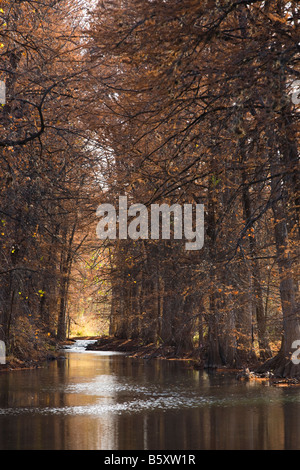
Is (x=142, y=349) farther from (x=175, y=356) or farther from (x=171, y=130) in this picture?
(x=171, y=130)

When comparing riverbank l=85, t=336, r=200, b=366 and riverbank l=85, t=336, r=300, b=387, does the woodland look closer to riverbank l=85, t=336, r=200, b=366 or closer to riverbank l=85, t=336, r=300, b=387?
riverbank l=85, t=336, r=300, b=387

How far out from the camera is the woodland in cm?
1027

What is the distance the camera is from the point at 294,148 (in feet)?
41.1

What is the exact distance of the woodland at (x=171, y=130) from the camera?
10.3 metres

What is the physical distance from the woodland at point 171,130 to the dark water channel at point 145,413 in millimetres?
2798

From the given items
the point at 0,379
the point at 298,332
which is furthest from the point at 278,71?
the point at 0,379

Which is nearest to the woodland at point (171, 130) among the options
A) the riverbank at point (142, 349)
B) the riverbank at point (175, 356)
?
the riverbank at point (175, 356)

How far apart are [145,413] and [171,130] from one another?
19.2 ft

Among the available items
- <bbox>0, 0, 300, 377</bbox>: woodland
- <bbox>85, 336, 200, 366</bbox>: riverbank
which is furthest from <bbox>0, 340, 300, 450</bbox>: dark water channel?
<bbox>85, 336, 200, 366</bbox>: riverbank

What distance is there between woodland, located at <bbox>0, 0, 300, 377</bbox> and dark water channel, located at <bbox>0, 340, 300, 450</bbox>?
Answer: 280cm

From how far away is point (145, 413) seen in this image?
1208 cm

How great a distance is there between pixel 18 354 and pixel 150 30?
1722 cm

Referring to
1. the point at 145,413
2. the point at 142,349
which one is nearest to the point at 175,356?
the point at 142,349
